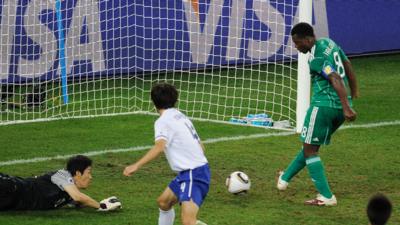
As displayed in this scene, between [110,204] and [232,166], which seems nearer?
[110,204]

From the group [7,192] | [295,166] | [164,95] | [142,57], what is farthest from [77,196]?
[142,57]

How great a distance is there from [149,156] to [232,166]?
4211mm

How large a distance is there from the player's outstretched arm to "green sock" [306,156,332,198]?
2.38m

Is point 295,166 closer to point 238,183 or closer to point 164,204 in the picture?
point 238,183

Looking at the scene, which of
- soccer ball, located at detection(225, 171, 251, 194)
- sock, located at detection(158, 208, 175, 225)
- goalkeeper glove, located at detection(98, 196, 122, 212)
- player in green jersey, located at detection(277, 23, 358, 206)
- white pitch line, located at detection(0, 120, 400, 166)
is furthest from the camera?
white pitch line, located at detection(0, 120, 400, 166)

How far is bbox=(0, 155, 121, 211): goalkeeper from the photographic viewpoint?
10.2 meters

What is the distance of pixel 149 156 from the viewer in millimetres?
8531

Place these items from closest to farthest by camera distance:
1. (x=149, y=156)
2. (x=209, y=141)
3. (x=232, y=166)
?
(x=149, y=156) < (x=232, y=166) < (x=209, y=141)

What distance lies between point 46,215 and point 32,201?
0.21 metres

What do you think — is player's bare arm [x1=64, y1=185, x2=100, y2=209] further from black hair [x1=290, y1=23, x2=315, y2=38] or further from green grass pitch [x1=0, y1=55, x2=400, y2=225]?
black hair [x1=290, y1=23, x2=315, y2=38]

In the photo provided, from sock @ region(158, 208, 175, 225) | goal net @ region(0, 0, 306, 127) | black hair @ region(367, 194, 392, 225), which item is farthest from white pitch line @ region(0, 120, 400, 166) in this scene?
black hair @ region(367, 194, 392, 225)

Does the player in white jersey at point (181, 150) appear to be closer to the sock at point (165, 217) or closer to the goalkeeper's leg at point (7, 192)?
the sock at point (165, 217)

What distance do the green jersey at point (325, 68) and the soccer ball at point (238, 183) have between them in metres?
1.12

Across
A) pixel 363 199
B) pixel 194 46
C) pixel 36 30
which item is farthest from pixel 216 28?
pixel 363 199
